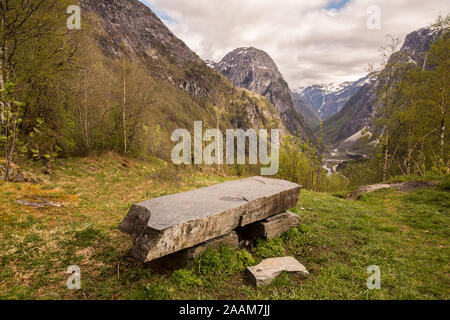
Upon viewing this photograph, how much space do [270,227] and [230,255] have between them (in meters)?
1.67

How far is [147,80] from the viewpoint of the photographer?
21562 millimetres

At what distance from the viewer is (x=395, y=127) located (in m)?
20.2

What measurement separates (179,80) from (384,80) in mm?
145076

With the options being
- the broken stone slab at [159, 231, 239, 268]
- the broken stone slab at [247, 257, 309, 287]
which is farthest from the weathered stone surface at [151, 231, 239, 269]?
the broken stone slab at [247, 257, 309, 287]

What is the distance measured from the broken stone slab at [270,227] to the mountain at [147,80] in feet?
41.0

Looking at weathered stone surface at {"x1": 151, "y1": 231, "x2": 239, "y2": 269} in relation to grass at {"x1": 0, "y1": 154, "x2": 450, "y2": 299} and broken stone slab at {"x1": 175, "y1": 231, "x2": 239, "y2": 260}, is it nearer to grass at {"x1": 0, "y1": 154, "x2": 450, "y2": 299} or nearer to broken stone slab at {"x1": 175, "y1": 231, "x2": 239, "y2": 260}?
broken stone slab at {"x1": 175, "y1": 231, "x2": 239, "y2": 260}

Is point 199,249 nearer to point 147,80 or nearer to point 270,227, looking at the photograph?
point 270,227

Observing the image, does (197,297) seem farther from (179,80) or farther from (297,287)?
(179,80)

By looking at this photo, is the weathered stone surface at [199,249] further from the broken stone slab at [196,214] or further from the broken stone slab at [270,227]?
the broken stone slab at [270,227]

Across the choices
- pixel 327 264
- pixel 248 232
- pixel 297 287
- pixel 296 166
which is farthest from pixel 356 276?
pixel 296 166

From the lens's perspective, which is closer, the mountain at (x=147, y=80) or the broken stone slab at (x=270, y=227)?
the broken stone slab at (x=270, y=227)

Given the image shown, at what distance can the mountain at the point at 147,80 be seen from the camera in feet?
62.2

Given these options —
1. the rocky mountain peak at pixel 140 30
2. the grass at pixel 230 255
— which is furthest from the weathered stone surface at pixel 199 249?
the rocky mountain peak at pixel 140 30

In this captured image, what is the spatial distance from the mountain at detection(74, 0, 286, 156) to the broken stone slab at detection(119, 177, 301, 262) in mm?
12472
